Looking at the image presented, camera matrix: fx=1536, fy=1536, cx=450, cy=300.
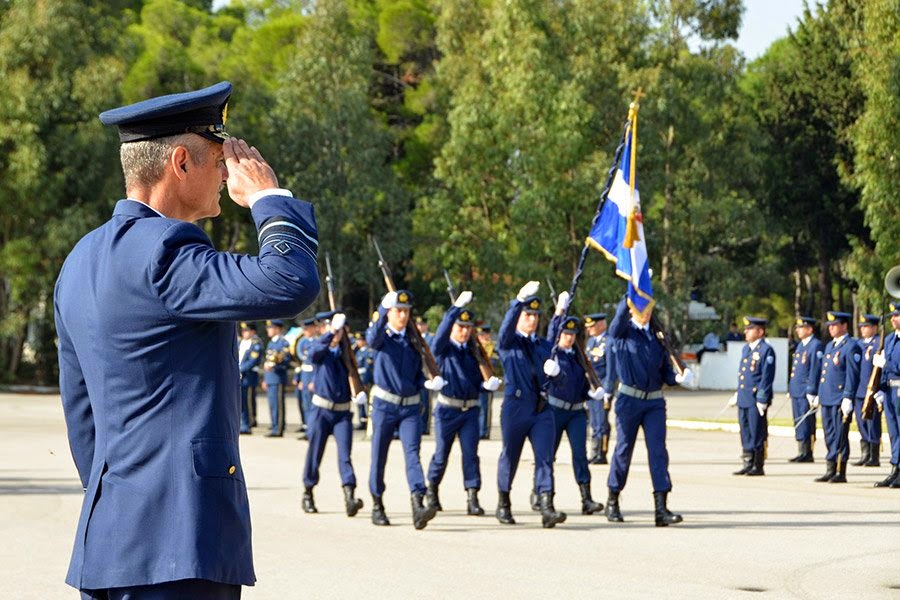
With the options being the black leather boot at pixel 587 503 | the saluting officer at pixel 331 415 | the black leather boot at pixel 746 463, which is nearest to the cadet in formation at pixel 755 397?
the black leather boot at pixel 746 463

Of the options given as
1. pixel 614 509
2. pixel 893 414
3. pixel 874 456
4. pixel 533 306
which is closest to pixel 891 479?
pixel 893 414

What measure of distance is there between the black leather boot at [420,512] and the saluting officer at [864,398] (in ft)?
26.3

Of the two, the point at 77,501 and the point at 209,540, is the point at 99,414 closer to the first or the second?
the point at 209,540

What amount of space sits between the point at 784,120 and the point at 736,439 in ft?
84.6

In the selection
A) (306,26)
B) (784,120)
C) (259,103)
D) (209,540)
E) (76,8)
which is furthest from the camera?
(306,26)

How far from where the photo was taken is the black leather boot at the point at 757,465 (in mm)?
18328

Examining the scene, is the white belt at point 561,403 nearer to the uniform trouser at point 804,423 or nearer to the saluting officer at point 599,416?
the saluting officer at point 599,416

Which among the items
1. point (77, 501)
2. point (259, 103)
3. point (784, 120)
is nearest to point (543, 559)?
point (77, 501)

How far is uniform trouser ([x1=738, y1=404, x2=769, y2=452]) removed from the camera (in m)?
18.5

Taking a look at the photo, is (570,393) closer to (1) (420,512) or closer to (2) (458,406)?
(2) (458,406)

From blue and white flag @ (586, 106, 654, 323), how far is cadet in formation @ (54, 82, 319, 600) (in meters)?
11.9

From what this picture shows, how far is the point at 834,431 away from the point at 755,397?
4.10 feet

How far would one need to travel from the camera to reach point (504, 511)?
13.3 meters

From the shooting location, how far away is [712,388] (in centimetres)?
4628
